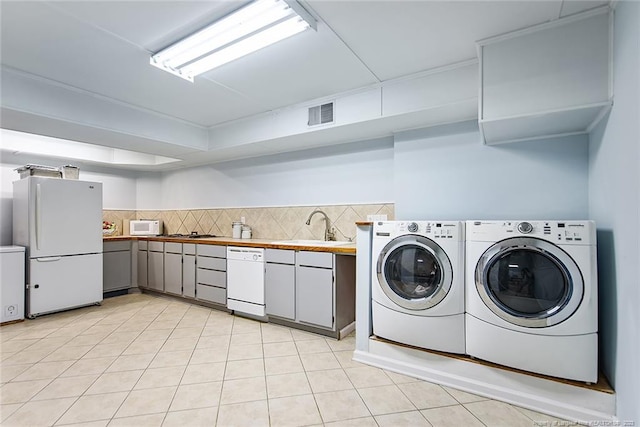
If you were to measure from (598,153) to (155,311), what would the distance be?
469 centimetres

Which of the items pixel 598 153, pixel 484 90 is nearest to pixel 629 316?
pixel 598 153

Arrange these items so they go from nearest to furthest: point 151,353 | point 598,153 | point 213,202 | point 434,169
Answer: point 598,153
point 151,353
point 434,169
point 213,202

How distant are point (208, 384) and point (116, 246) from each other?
3492 millimetres

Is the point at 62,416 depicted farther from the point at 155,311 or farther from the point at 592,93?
the point at 592,93

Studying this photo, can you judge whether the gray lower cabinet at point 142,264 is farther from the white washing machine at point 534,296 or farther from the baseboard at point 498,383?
the white washing machine at point 534,296

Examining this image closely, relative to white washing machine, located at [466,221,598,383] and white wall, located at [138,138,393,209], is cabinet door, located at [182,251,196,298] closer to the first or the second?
white wall, located at [138,138,393,209]

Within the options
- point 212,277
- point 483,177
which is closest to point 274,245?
point 212,277

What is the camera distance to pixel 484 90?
7.06 feet

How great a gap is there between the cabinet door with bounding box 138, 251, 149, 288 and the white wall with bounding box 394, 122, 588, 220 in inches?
155

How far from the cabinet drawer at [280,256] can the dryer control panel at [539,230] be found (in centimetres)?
173

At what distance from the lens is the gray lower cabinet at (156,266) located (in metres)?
4.51

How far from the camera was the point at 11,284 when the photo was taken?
343cm

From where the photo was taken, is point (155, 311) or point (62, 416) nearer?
point (62, 416)

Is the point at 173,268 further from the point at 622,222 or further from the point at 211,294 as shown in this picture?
the point at 622,222
